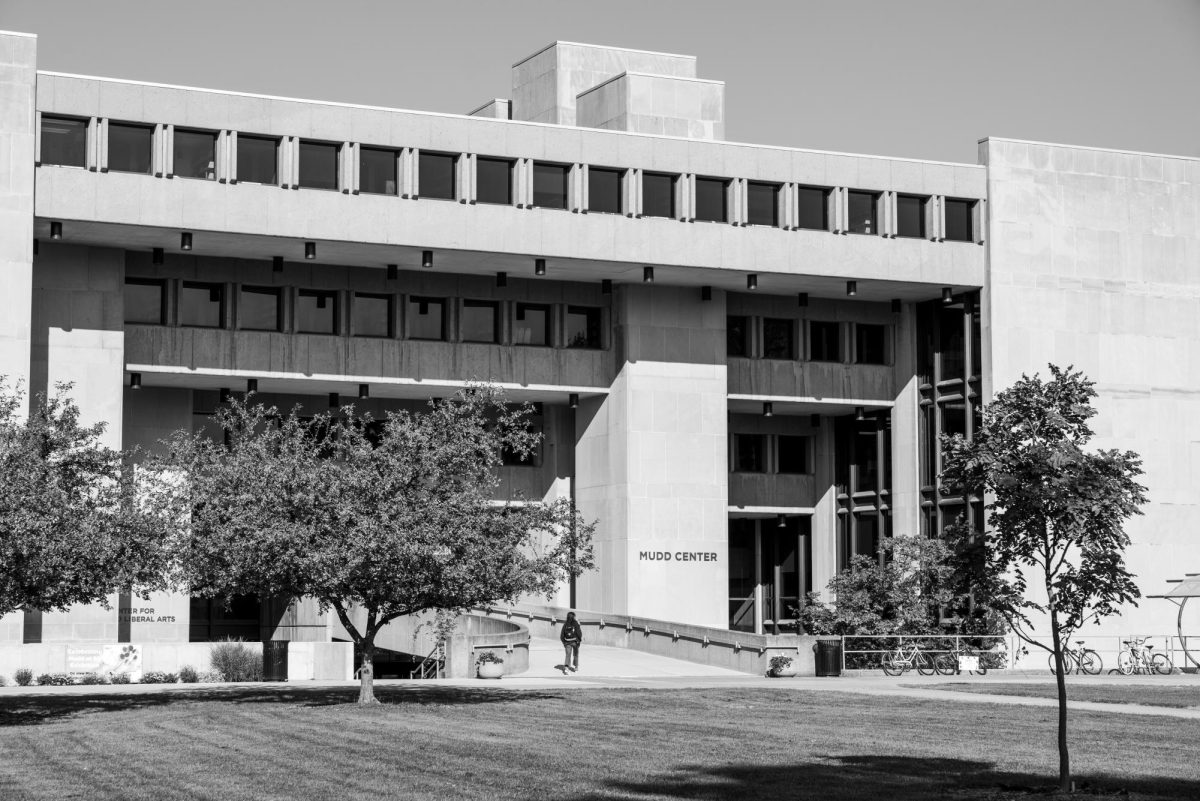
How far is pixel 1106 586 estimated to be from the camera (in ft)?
61.2

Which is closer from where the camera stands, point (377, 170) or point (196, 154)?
point (196, 154)

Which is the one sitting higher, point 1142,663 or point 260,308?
point 260,308

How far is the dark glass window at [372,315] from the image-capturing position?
186ft

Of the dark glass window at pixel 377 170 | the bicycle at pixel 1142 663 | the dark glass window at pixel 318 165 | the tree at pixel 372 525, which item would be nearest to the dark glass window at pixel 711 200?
Answer: the dark glass window at pixel 377 170

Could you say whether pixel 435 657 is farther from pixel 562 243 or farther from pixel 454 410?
pixel 454 410

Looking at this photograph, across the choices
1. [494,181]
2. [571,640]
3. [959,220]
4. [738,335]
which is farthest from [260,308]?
[959,220]

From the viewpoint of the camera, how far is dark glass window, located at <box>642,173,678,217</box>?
2185 inches

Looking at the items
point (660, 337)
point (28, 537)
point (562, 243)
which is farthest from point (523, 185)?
point (28, 537)

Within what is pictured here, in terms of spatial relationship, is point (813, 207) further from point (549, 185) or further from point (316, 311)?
point (316, 311)

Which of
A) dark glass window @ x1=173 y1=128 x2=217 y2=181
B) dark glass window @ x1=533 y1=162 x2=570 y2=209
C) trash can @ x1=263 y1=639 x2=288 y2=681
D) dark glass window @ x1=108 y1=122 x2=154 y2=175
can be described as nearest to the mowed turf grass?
trash can @ x1=263 y1=639 x2=288 y2=681

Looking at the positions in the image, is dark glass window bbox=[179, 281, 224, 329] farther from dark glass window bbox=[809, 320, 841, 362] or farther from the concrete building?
dark glass window bbox=[809, 320, 841, 362]

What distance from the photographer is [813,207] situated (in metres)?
57.5

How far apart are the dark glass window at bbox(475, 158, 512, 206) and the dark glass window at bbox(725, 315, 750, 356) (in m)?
11.7

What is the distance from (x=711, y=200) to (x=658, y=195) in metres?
1.90
